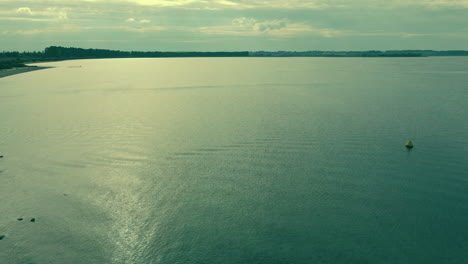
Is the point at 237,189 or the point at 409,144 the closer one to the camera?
the point at 237,189

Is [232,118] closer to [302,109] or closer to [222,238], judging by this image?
[302,109]

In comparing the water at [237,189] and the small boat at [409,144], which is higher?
the small boat at [409,144]

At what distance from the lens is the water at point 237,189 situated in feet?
59.4

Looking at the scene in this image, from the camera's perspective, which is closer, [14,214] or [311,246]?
[311,246]

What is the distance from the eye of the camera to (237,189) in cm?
2511

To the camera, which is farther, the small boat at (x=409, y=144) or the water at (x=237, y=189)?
the small boat at (x=409, y=144)

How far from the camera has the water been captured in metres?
18.1

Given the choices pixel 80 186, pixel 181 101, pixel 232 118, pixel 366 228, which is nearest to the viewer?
pixel 366 228

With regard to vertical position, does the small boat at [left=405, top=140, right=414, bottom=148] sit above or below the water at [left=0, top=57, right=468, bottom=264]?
above

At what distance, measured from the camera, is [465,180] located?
26250mm

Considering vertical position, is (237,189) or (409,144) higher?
(409,144)

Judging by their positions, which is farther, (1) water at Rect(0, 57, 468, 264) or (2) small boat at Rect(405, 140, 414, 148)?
(2) small boat at Rect(405, 140, 414, 148)

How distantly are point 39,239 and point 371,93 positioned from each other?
230ft

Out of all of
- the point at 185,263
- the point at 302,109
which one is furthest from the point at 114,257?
the point at 302,109
